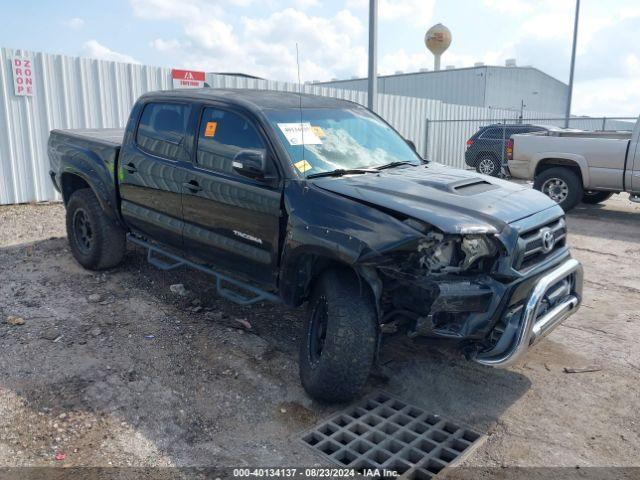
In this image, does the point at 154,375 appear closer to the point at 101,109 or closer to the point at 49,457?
the point at 49,457

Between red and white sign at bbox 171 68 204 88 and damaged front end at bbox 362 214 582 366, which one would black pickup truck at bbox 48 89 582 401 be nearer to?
damaged front end at bbox 362 214 582 366

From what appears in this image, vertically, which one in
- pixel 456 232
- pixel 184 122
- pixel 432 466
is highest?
pixel 184 122

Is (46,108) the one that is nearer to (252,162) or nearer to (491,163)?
(252,162)

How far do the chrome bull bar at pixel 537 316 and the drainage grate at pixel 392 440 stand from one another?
53 cm

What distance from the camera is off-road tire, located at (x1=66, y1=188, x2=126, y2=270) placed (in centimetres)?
552

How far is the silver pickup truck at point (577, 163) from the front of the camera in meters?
9.23

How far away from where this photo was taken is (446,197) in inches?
133

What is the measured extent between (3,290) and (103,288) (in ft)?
3.10

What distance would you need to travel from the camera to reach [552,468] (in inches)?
114

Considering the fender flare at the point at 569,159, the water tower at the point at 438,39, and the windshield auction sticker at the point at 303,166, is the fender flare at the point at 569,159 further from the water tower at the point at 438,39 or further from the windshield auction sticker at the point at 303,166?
the water tower at the point at 438,39

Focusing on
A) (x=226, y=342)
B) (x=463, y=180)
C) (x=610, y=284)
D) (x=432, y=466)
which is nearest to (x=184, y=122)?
(x=226, y=342)

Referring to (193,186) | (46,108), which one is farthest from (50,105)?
(193,186)

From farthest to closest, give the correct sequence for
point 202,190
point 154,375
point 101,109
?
1. point 101,109
2. point 202,190
3. point 154,375

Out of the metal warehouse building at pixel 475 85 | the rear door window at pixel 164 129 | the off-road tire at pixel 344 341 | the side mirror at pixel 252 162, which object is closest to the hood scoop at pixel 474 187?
the off-road tire at pixel 344 341
